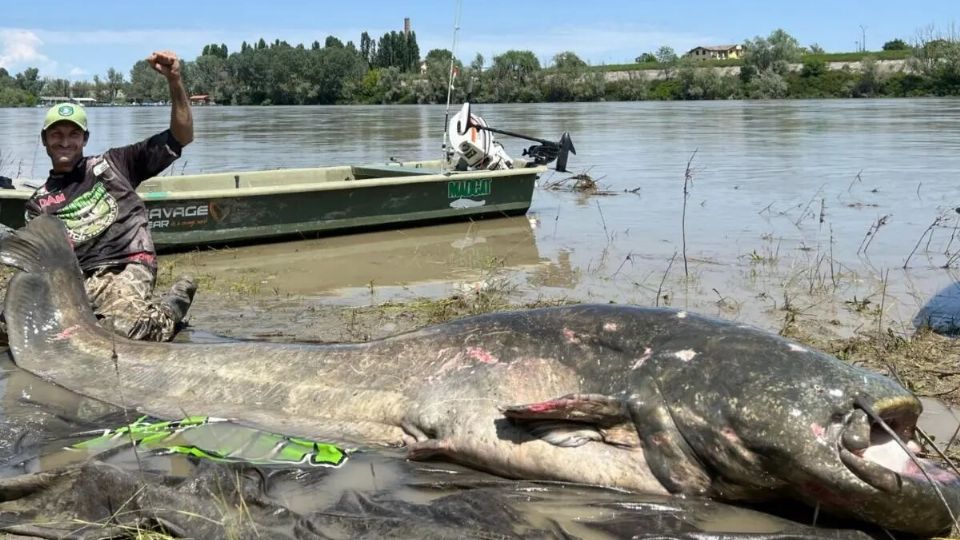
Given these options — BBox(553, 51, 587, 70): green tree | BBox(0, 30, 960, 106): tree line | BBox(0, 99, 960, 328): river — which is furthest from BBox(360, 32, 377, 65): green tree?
BBox(0, 99, 960, 328): river

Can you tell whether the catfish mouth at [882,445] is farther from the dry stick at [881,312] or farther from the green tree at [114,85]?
the green tree at [114,85]

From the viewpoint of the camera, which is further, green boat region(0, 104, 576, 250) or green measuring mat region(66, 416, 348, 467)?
green boat region(0, 104, 576, 250)

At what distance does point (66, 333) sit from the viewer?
4949 millimetres

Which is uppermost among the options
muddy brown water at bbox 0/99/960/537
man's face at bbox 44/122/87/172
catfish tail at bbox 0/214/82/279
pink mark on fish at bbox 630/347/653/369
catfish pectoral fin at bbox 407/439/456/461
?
man's face at bbox 44/122/87/172

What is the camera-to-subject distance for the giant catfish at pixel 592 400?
3.05 meters

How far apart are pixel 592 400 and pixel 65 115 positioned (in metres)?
3.84

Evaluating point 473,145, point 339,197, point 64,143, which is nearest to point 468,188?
point 473,145

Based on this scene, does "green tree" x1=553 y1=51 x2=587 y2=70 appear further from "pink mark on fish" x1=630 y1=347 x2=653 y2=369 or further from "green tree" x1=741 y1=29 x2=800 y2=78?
"pink mark on fish" x1=630 y1=347 x2=653 y2=369

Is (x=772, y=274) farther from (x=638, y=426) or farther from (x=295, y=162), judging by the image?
(x=295, y=162)

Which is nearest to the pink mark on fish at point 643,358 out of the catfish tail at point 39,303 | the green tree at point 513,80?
the catfish tail at point 39,303

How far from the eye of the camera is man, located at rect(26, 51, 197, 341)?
18.2ft

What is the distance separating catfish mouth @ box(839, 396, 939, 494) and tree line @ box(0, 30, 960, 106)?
164ft

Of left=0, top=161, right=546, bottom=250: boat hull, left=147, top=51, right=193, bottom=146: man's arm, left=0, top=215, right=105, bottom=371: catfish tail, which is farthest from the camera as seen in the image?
left=0, top=161, right=546, bottom=250: boat hull

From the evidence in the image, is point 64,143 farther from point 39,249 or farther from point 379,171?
point 379,171
